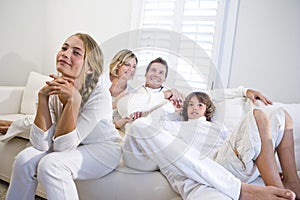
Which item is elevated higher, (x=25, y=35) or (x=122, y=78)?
(x=25, y=35)

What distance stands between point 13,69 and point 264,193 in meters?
2.04

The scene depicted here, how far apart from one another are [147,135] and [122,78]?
197 millimetres

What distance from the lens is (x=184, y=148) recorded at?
3.22 ft

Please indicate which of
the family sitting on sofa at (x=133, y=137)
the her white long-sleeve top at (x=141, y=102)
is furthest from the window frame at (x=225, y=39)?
the her white long-sleeve top at (x=141, y=102)

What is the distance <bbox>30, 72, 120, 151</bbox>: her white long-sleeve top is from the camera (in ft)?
3.24

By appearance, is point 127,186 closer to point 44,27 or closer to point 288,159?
point 288,159

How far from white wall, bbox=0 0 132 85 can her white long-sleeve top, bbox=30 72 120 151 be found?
139cm

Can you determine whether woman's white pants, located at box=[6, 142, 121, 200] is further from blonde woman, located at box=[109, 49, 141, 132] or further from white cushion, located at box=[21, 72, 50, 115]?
white cushion, located at box=[21, 72, 50, 115]

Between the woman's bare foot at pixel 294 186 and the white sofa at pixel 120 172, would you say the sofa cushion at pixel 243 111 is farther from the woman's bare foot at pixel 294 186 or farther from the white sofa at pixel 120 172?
the woman's bare foot at pixel 294 186

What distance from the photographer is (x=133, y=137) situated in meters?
1.02

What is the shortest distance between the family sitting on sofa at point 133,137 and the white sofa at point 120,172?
0.03 meters

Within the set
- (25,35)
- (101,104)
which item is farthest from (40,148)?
(25,35)

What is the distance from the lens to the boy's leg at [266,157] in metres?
1.01

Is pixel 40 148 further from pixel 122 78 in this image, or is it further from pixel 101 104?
pixel 122 78
